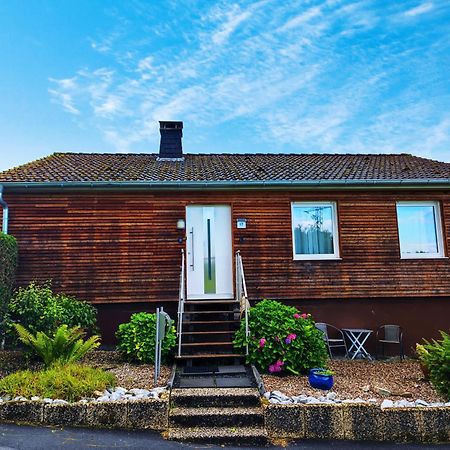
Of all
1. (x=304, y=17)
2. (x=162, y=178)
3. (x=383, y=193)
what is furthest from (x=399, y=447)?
(x=304, y=17)

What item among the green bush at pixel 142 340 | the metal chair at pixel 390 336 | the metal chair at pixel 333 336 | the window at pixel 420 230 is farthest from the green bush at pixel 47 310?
the window at pixel 420 230

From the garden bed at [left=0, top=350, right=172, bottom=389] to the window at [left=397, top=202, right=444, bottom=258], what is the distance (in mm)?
6015

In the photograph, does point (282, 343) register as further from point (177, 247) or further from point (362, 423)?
point (177, 247)

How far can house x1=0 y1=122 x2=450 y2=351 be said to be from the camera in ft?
26.8

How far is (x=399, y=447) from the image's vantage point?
416cm

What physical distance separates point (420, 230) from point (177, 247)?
558cm

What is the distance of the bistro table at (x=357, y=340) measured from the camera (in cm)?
790

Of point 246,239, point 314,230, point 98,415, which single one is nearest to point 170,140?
point 246,239

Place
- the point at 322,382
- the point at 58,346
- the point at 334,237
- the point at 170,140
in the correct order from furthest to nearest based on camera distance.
→ the point at 170,140 < the point at 334,237 < the point at 58,346 < the point at 322,382

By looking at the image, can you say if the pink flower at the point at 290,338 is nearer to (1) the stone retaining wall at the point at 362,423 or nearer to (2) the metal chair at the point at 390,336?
(1) the stone retaining wall at the point at 362,423

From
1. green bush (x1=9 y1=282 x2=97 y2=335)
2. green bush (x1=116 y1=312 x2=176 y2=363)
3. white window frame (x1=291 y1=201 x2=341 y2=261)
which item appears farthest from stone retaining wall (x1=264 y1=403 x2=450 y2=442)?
white window frame (x1=291 y1=201 x2=341 y2=261)

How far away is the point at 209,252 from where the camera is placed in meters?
8.63

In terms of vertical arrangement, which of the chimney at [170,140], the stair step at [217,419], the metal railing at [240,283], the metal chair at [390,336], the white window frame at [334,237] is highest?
the chimney at [170,140]

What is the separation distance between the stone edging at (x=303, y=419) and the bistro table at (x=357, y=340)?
3533 mm
